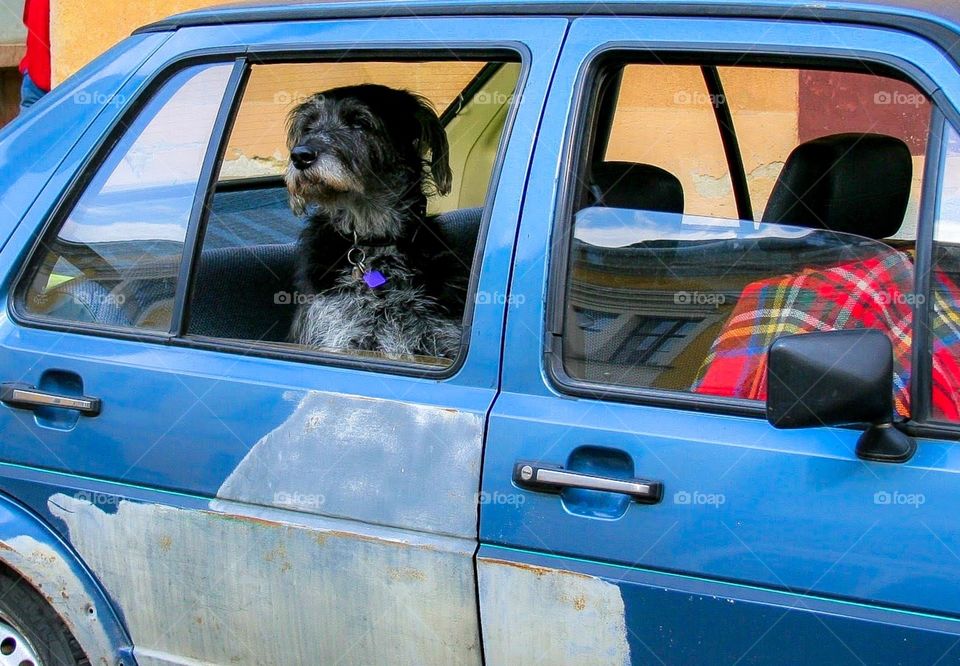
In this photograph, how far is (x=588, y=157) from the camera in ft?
7.47

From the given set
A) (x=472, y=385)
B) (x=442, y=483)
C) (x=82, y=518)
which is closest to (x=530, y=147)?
(x=472, y=385)

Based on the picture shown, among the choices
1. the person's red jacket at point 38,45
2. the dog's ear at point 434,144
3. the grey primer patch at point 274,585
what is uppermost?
the person's red jacket at point 38,45

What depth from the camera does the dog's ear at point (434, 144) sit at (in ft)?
12.3

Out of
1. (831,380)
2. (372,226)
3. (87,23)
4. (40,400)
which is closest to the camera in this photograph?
(831,380)

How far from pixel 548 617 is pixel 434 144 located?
6.86ft

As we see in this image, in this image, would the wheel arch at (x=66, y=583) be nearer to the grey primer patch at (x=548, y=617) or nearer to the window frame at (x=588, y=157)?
the grey primer patch at (x=548, y=617)

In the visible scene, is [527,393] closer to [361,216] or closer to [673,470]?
[673,470]

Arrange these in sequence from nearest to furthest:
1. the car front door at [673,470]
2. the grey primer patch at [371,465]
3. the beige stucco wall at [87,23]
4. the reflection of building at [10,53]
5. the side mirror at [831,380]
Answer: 1. the side mirror at [831,380]
2. the car front door at [673,470]
3. the grey primer patch at [371,465]
4. the beige stucco wall at [87,23]
5. the reflection of building at [10,53]

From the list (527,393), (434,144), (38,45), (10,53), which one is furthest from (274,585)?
(10,53)

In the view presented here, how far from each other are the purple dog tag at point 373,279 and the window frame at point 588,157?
109 cm

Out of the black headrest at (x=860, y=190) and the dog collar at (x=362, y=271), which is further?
the dog collar at (x=362, y=271)

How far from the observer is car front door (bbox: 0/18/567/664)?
85.4 inches

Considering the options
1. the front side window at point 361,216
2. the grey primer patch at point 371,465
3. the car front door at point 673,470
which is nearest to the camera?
the car front door at point 673,470

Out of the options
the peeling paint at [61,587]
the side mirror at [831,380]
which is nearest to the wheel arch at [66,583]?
the peeling paint at [61,587]
